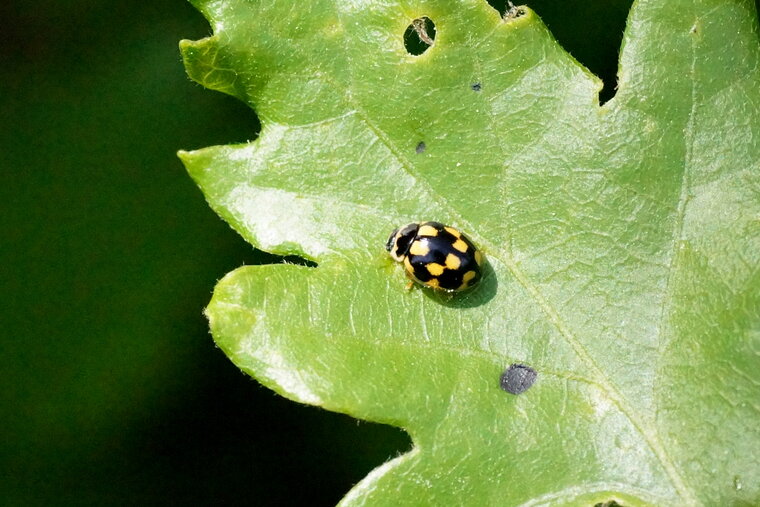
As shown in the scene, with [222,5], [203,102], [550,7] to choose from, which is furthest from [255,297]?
[550,7]

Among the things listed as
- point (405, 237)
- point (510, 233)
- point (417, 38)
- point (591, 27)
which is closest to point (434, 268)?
point (405, 237)

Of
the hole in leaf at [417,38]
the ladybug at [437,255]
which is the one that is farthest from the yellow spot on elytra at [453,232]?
the hole in leaf at [417,38]

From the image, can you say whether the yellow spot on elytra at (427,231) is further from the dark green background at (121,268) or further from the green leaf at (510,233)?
the dark green background at (121,268)

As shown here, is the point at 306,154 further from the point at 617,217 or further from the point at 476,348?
the point at 617,217

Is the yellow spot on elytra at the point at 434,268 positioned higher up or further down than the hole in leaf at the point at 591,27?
higher up

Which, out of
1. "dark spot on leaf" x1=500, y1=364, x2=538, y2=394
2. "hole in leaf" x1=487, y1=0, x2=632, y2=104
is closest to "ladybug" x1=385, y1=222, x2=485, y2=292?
"dark spot on leaf" x1=500, y1=364, x2=538, y2=394
